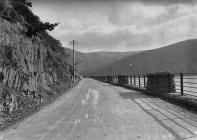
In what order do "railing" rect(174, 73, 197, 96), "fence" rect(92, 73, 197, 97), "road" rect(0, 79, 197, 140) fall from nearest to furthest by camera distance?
1. "road" rect(0, 79, 197, 140)
2. "railing" rect(174, 73, 197, 96)
3. "fence" rect(92, 73, 197, 97)

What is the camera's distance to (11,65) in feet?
47.4

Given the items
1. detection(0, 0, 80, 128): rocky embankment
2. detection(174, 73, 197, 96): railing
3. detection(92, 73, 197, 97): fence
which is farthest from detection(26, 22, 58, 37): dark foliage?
detection(174, 73, 197, 96): railing

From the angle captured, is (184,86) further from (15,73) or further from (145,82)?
(145,82)

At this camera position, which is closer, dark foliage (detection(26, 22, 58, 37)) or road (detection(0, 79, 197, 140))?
road (detection(0, 79, 197, 140))

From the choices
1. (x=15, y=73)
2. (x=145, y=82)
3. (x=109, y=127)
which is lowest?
(x=109, y=127)

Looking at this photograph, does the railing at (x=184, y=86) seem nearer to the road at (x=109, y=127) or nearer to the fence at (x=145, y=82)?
the fence at (x=145, y=82)

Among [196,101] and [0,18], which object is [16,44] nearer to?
[0,18]

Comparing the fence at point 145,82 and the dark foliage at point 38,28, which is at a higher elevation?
the dark foliage at point 38,28

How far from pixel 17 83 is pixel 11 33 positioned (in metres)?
3.10

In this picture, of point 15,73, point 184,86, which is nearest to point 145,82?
point 184,86

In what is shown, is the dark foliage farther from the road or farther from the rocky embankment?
the road

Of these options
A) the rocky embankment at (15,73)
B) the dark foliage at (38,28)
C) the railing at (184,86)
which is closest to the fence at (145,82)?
the railing at (184,86)

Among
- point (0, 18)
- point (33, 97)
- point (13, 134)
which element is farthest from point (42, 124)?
point (0, 18)

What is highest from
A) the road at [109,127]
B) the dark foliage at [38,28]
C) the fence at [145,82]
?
the dark foliage at [38,28]
